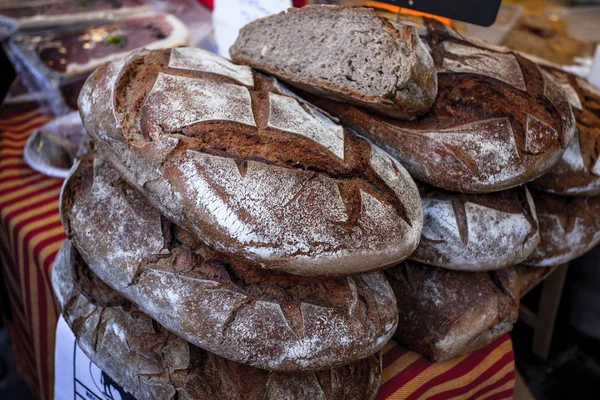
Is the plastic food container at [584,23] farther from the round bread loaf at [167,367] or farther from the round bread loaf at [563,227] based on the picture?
the round bread loaf at [167,367]

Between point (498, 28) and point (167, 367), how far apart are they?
2522 mm

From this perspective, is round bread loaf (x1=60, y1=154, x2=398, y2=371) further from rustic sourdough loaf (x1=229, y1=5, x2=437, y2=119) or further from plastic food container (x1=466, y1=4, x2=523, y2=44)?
plastic food container (x1=466, y1=4, x2=523, y2=44)

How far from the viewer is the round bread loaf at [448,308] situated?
4.35 feet

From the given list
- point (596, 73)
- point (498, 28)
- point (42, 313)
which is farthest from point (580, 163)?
point (42, 313)

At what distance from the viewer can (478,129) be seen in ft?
4.17

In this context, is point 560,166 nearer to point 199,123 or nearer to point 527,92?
point 527,92

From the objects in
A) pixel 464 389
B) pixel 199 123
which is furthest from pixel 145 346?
pixel 464 389

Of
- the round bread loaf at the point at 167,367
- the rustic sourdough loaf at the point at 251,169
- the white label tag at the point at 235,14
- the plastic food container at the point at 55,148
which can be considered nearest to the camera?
the rustic sourdough loaf at the point at 251,169

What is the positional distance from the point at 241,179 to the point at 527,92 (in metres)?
0.85

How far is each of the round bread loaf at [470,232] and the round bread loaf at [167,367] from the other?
0.31 metres

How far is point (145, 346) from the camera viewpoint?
3.76 ft

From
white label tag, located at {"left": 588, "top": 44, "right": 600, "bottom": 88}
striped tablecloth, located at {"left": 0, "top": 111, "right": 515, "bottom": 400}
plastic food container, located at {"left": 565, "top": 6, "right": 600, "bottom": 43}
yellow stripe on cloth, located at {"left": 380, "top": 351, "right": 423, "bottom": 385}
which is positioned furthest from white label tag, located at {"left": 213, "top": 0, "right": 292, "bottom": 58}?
plastic food container, located at {"left": 565, "top": 6, "right": 600, "bottom": 43}

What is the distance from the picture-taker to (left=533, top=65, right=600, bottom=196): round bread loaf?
59.9 inches

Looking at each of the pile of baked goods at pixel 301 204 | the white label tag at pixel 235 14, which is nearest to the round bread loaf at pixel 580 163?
the pile of baked goods at pixel 301 204
